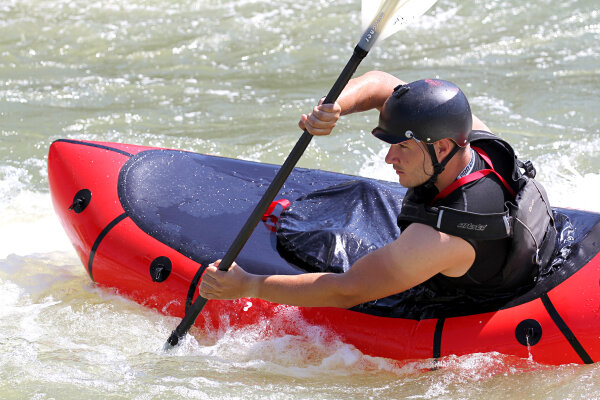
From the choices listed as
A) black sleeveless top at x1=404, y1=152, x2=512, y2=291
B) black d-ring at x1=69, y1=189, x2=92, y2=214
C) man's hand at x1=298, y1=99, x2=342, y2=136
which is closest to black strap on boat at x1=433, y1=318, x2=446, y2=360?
black sleeveless top at x1=404, y1=152, x2=512, y2=291

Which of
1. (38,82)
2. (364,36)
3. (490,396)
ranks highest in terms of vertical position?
(364,36)

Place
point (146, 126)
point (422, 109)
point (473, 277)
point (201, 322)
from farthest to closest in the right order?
point (146, 126) → point (201, 322) → point (473, 277) → point (422, 109)

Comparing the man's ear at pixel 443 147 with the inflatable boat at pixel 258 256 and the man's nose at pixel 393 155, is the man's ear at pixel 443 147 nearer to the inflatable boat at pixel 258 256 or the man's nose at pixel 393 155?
the man's nose at pixel 393 155

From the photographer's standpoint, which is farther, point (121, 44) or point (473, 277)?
point (121, 44)

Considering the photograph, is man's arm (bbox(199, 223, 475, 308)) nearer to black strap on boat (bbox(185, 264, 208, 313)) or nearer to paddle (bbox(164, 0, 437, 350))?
paddle (bbox(164, 0, 437, 350))

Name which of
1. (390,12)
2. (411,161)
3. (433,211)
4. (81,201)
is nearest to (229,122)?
(81,201)

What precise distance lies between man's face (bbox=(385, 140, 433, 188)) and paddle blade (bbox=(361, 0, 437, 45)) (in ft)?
1.30

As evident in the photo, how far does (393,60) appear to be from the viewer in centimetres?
758

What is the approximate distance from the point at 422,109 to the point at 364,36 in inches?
13.1

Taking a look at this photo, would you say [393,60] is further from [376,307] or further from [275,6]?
[376,307]

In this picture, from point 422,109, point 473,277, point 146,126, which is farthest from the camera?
point 146,126

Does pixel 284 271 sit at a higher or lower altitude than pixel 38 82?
higher

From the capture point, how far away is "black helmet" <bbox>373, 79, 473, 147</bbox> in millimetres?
2658

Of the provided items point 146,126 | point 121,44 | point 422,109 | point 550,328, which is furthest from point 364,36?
point 121,44
